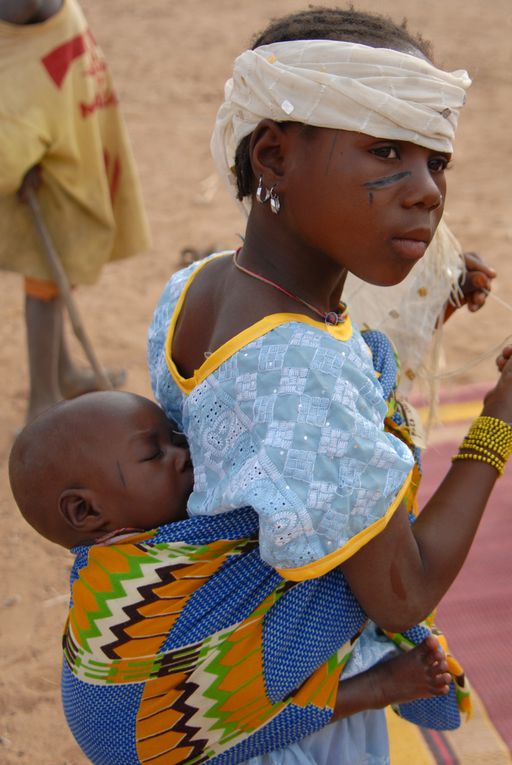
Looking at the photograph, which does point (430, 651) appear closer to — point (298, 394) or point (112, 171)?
point (298, 394)

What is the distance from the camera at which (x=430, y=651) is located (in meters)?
1.86

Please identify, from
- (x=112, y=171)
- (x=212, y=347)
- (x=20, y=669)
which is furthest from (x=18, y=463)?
(x=112, y=171)

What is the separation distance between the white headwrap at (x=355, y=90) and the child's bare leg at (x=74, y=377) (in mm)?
3357

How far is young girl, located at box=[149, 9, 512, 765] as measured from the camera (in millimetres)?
1440

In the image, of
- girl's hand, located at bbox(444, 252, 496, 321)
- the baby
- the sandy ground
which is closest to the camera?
the baby

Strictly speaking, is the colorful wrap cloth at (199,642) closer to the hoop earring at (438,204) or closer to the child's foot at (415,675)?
the child's foot at (415,675)

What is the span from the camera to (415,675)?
1859 mm

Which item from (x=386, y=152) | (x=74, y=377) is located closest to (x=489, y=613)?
(x=386, y=152)

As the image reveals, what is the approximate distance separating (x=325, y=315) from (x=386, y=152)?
0.93ft

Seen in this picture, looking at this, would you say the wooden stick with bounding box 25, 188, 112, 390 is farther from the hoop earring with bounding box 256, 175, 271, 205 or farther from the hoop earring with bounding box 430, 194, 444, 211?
the hoop earring with bounding box 430, 194, 444, 211

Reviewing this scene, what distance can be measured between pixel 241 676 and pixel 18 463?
1.83 ft

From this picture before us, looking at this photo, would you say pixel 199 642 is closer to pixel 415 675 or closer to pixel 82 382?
pixel 415 675

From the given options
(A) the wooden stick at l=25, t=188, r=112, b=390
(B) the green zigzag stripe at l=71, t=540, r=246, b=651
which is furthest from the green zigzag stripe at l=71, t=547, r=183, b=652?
(A) the wooden stick at l=25, t=188, r=112, b=390

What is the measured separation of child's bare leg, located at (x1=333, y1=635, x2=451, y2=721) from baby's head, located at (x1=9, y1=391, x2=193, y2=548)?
0.49 m
